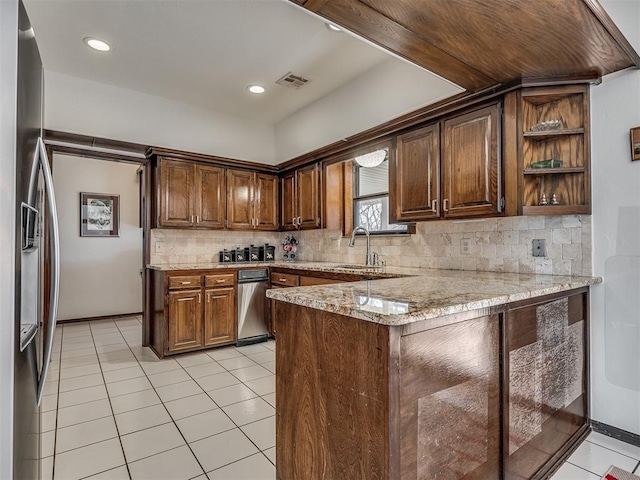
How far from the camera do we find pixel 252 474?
1.84m

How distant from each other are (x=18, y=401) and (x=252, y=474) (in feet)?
4.07

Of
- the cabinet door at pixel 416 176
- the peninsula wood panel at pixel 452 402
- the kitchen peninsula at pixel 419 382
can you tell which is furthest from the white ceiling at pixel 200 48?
the peninsula wood panel at pixel 452 402

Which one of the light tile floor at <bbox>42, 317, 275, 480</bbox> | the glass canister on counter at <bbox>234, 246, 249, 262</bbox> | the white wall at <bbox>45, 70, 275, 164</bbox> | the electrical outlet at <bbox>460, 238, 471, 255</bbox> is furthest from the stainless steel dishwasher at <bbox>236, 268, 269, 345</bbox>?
the electrical outlet at <bbox>460, 238, 471, 255</bbox>

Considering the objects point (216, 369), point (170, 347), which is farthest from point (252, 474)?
point (170, 347)

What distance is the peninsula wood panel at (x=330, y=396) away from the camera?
1.23 metres

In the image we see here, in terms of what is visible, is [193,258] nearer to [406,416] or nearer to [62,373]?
[62,373]

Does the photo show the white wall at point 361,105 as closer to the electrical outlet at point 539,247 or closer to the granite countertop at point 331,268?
the electrical outlet at point 539,247

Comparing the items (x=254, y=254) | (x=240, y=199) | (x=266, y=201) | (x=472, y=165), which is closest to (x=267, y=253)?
(x=254, y=254)

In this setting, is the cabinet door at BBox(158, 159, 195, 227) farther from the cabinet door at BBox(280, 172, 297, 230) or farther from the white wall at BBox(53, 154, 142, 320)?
the white wall at BBox(53, 154, 142, 320)

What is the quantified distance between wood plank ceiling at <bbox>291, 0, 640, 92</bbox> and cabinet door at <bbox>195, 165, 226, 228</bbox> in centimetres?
290

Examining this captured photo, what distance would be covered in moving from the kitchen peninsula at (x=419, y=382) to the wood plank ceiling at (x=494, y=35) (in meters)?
1.27

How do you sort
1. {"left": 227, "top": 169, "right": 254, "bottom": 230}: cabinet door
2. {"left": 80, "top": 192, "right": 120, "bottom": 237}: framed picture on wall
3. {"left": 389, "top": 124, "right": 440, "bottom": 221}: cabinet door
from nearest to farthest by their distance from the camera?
{"left": 389, "top": 124, "right": 440, "bottom": 221}: cabinet door < {"left": 227, "top": 169, "right": 254, "bottom": 230}: cabinet door < {"left": 80, "top": 192, "right": 120, "bottom": 237}: framed picture on wall

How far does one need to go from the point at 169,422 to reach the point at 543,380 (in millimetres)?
2255

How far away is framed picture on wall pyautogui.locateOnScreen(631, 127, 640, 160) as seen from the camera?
212 cm
